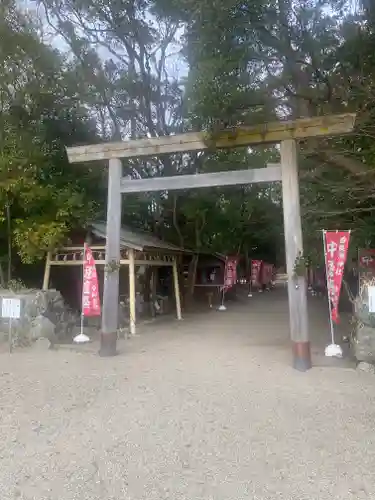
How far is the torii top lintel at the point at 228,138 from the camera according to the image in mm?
7086

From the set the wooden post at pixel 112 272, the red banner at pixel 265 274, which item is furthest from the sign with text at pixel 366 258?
the red banner at pixel 265 274

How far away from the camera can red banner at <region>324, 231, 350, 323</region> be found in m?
7.86

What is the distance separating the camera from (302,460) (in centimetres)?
373

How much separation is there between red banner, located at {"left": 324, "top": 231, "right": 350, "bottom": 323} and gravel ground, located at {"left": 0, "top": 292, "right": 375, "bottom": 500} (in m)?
1.45

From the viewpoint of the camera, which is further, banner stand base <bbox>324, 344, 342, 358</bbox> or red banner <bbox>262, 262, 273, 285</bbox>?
red banner <bbox>262, 262, 273, 285</bbox>

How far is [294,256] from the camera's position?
718 centimetres

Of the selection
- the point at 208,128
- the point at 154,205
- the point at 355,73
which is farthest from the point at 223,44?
the point at 154,205

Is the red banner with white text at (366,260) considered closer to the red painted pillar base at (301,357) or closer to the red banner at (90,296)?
the red painted pillar base at (301,357)

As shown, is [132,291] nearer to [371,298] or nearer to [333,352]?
[333,352]

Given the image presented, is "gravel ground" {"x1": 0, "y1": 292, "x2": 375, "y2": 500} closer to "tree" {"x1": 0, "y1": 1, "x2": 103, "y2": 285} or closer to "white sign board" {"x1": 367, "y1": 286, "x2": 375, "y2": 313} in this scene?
"white sign board" {"x1": 367, "y1": 286, "x2": 375, "y2": 313}

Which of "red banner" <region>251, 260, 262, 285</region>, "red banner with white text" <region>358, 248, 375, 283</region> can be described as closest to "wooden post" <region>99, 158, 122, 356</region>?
"red banner with white text" <region>358, 248, 375, 283</region>

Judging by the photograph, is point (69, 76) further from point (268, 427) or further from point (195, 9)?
point (268, 427)

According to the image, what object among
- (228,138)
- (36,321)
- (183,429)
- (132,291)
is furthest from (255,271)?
(183,429)

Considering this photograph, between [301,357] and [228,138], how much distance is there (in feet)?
13.1
